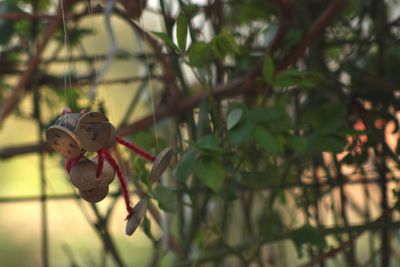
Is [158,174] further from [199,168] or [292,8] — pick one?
[292,8]

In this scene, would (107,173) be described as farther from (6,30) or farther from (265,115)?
(6,30)

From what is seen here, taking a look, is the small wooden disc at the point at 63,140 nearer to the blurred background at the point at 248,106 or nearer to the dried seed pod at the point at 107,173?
the dried seed pod at the point at 107,173

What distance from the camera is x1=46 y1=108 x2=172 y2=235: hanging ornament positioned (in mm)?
525

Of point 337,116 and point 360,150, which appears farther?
point 360,150

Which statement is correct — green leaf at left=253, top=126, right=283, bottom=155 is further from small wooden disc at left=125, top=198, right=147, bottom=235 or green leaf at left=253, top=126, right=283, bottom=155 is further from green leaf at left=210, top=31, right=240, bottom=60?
small wooden disc at left=125, top=198, right=147, bottom=235

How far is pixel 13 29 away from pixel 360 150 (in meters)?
0.53

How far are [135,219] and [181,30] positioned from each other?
16cm

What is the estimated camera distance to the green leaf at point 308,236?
911 millimetres

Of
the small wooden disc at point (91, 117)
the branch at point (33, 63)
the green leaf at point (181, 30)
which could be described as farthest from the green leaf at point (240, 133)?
the branch at point (33, 63)

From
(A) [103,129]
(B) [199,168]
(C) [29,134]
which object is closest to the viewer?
(A) [103,129]

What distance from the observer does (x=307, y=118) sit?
2.83 feet

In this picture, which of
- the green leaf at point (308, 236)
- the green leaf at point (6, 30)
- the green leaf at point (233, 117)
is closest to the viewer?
the green leaf at point (233, 117)

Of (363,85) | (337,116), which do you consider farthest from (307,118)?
(363,85)

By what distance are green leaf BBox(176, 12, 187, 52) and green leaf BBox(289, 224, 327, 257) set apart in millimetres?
344
